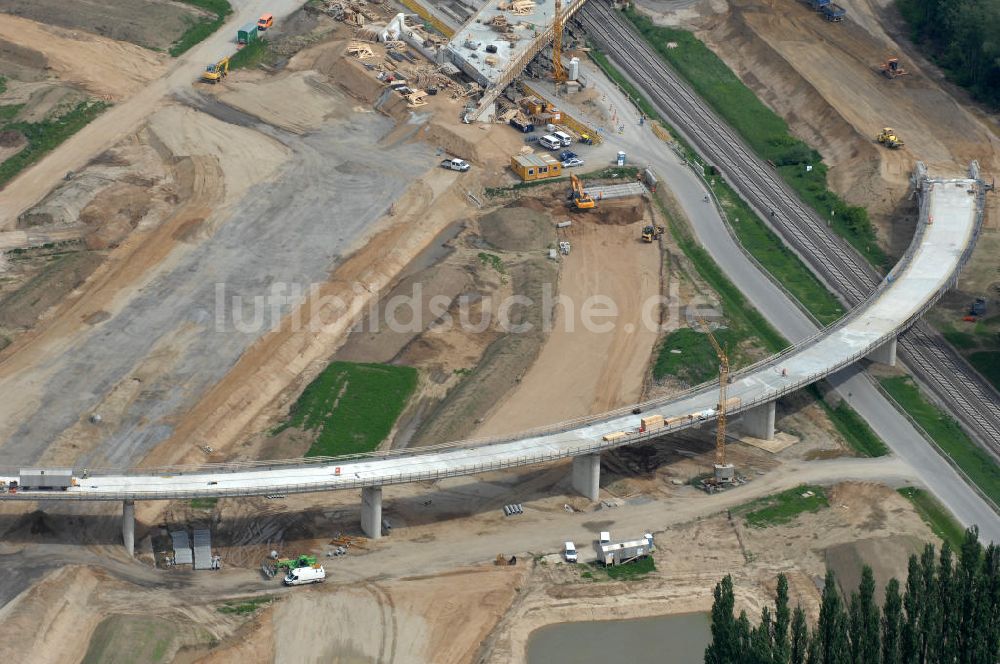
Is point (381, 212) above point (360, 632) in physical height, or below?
above

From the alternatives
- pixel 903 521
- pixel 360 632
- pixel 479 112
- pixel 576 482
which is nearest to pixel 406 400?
pixel 576 482

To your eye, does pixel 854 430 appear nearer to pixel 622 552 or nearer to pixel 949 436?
pixel 949 436

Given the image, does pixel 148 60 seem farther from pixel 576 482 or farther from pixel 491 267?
pixel 576 482

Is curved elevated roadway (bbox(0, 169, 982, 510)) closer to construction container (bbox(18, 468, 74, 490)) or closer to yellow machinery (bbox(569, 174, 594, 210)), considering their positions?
construction container (bbox(18, 468, 74, 490))

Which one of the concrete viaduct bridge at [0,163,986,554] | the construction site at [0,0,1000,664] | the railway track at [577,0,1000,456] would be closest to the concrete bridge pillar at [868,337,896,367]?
the concrete viaduct bridge at [0,163,986,554]

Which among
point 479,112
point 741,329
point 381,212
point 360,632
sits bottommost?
point 360,632

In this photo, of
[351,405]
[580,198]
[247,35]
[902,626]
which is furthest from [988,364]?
[247,35]

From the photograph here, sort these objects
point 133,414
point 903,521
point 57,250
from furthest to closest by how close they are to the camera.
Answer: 1. point 57,250
2. point 133,414
3. point 903,521
